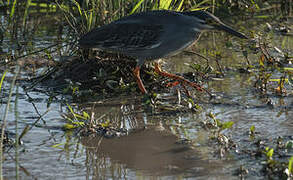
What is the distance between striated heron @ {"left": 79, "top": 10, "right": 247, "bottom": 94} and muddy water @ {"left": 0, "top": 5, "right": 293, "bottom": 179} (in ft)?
1.75

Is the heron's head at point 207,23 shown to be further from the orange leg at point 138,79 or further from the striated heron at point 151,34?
the orange leg at point 138,79

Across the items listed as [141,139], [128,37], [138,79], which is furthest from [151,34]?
[141,139]

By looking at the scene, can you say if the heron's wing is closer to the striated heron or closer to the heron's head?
the striated heron

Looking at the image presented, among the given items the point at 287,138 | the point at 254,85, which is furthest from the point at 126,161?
the point at 254,85

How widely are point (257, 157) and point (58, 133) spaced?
1711 mm

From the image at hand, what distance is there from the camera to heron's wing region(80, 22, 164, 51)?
212 inches

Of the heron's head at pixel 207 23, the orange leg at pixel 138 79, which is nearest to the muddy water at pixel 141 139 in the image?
the orange leg at pixel 138 79

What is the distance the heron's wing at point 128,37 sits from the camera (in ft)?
17.6

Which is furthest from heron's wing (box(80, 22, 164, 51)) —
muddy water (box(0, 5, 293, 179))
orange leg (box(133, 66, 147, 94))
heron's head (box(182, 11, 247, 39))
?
muddy water (box(0, 5, 293, 179))

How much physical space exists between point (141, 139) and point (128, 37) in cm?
131

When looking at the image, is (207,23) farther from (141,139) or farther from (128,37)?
(141,139)

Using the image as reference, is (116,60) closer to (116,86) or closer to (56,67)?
(116,86)

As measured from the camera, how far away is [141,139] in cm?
449

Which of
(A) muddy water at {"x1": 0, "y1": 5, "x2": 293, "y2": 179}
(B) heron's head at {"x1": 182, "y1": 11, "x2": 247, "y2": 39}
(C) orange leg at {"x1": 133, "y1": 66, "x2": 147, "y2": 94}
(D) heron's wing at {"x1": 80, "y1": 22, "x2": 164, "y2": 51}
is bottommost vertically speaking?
(A) muddy water at {"x1": 0, "y1": 5, "x2": 293, "y2": 179}
